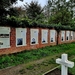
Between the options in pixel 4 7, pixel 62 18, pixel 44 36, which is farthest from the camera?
pixel 62 18

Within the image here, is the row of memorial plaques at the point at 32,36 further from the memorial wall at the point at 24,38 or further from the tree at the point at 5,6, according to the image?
the tree at the point at 5,6

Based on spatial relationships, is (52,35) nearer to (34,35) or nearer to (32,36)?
(34,35)

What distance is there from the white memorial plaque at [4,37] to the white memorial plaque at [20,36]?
1.04 m

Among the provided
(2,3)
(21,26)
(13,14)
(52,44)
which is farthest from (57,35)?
(2,3)

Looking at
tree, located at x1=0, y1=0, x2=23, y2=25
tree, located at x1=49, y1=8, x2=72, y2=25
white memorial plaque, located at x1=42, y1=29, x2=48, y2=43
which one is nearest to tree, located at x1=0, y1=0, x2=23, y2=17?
tree, located at x1=0, y1=0, x2=23, y2=25

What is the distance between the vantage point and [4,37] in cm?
1130

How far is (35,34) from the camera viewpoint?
14805 millimetres

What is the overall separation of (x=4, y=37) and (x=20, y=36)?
185 centimetres

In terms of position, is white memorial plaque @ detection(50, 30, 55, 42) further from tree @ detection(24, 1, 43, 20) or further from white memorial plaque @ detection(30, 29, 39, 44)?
tree @ detection(24, 1, 43, 20)

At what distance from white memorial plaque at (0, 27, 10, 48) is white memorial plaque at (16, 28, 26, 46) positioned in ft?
3.40

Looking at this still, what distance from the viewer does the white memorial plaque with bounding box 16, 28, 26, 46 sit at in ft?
41.3

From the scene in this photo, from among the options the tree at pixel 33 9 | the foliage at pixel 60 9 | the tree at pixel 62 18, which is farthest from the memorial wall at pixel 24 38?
the tree at pixel 33 9

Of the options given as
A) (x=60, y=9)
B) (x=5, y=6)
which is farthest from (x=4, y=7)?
(x=60, y=9)

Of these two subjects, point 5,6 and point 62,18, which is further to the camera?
point 62,18
